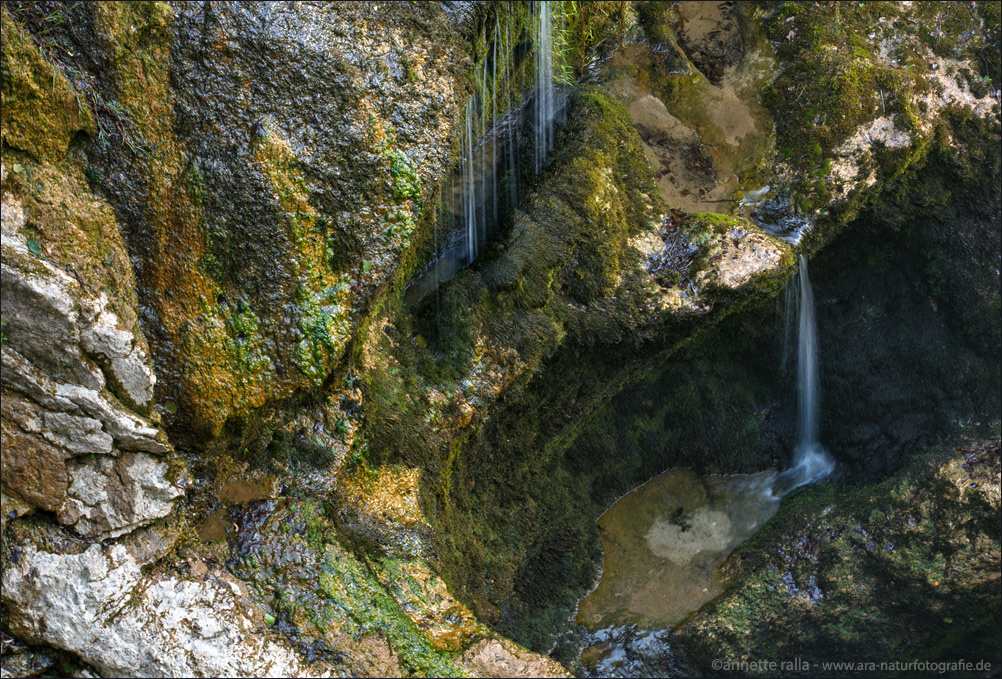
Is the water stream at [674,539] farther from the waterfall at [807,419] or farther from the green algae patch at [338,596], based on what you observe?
the green algae patch at [338,596]

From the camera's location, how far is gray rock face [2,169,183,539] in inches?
125

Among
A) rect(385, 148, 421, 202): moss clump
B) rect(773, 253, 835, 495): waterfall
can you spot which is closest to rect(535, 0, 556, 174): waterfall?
rect(385, 148, 421, 202): moss clump

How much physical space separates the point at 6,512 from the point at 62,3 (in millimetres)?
2512

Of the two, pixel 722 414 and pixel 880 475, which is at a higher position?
pixel 722 414

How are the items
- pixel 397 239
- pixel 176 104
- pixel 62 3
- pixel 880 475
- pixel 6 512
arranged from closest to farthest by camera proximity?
pixel 6 512, pixel 62 3, pixel 176 104, pixel 397 239, pixel 880 475

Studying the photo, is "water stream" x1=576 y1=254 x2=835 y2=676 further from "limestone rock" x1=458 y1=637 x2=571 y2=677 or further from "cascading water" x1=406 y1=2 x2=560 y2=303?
"cascading water" x1=406 y1=2 x2=560 y2=303

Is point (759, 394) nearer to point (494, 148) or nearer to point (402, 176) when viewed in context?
point (494, 148)

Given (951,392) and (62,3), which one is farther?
(951,392)

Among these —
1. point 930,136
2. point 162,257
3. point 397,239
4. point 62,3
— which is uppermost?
point 930,136

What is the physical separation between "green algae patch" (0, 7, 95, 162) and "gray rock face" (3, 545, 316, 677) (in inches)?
77.3

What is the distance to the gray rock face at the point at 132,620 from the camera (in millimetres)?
3199

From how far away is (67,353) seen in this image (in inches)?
130

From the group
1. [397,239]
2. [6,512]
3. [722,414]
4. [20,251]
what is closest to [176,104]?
[20,251]

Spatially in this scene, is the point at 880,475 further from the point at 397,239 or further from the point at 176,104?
the point at 176,104
